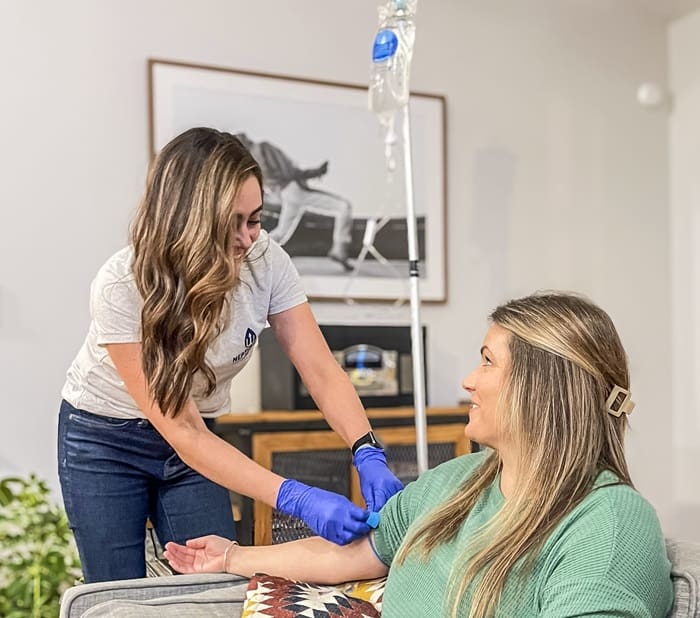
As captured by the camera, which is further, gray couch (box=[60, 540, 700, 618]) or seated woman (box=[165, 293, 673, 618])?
gray couch (box=[60, 540, 700, 618])

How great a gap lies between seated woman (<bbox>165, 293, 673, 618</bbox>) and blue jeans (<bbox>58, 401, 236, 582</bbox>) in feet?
0.76

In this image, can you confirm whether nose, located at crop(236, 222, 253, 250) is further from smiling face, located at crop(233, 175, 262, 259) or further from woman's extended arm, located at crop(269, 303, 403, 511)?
woman's extended arm, located at crop(269, 303, 403, 511)

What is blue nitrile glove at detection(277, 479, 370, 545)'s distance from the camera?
155 centimetres

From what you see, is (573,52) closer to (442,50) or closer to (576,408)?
(442,50)

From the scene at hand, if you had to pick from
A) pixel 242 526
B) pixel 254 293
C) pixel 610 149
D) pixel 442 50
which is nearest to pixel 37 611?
pixel 242 526

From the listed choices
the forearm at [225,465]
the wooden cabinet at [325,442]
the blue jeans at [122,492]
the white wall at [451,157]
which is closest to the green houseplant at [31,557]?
the white wall at [451,157]

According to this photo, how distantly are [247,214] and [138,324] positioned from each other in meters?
0.26

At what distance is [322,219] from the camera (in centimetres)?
343

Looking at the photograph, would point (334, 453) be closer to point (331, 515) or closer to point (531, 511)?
point (331, 515)

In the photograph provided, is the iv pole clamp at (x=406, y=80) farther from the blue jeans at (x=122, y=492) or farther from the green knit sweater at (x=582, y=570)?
the green knit sweater at (x=582, y=570)

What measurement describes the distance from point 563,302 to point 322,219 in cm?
210

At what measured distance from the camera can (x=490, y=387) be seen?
4.71ft

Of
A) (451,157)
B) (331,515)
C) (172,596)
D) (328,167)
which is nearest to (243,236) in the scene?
(331,515)

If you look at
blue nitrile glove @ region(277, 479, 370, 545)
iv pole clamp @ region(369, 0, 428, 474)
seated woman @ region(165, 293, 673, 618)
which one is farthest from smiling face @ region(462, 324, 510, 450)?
iv pole clamp @ region(369, 0, 428, 474)
